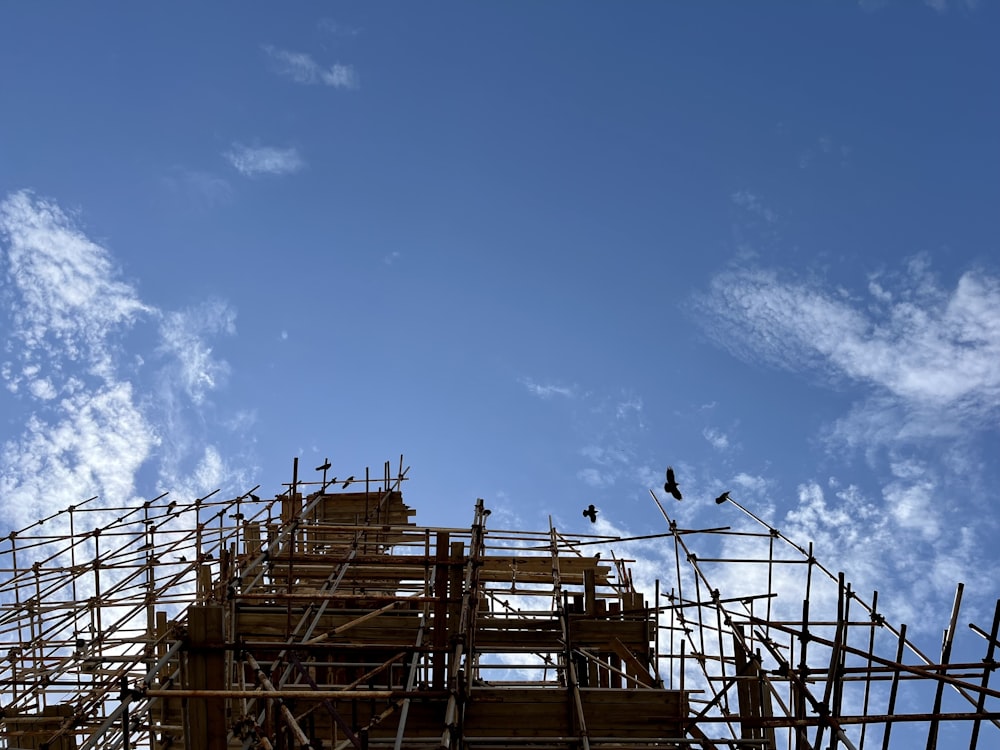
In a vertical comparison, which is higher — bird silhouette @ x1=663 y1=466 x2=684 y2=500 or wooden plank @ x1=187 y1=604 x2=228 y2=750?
bird silhouette @ x1=663 y1=466 x2=684 y2=500

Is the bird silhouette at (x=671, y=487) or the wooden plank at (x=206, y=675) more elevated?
the bird silhouette at (x=671, y=487)

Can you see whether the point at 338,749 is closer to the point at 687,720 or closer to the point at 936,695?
the point at 687,720

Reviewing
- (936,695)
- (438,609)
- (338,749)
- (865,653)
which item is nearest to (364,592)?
(438,609)

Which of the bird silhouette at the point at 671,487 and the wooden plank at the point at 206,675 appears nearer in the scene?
the wooden plank at the point at 206,675

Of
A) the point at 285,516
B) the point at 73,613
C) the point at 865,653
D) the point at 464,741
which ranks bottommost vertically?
the point at 464,741

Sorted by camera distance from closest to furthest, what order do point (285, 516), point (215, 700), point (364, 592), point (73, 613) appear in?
point (215, 700)
point (364, 592)
point (73, 613)
point (285, 516)

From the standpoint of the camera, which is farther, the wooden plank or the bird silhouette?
the bird silhouette

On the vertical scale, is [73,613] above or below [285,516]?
below

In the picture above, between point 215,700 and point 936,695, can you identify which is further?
point 936,695

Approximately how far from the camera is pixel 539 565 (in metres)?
17.0

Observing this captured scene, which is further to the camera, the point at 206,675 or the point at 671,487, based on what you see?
the point at 671,487

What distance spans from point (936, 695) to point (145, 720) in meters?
11.5

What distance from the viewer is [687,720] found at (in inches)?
388

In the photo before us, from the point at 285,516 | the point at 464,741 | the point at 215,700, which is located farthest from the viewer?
the point at 285,516
